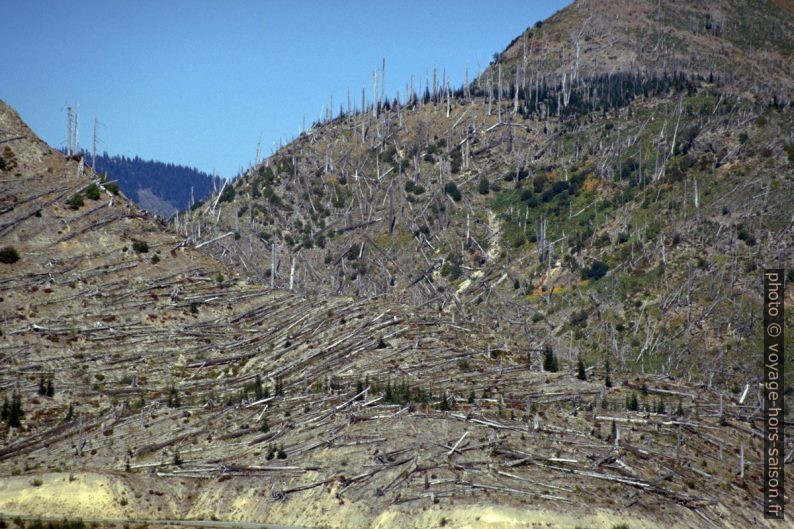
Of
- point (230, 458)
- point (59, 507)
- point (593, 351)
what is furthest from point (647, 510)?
point (593, 351)

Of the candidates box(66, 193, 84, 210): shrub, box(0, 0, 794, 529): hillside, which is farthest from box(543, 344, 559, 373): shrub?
box(66, 193, 84, 210): shrub

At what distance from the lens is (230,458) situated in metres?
83.9

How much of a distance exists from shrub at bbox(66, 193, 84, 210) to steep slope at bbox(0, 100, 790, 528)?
0.52m

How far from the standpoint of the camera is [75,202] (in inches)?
4441

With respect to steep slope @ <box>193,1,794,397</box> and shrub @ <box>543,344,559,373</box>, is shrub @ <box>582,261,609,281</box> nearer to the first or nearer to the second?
steep slope @ <box>193,1,794,397</box>

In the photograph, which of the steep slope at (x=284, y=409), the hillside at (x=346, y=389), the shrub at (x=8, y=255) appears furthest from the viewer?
the shrub at (x=8, y=255)

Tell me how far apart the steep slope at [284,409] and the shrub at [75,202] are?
525 mm

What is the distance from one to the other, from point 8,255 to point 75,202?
34.8 feet

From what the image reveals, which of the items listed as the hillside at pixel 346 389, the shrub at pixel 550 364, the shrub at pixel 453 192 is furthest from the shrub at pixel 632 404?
the shrub at pixel 453 192

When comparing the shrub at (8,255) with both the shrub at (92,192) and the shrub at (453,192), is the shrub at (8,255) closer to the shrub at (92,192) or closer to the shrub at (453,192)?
the shrub at (92,192)

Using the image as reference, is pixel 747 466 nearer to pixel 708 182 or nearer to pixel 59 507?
pixel 59 507

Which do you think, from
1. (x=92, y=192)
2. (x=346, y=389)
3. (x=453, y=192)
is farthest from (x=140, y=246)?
(x=453, y=192)

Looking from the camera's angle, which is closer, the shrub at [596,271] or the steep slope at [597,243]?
the steep slope at [597,243]

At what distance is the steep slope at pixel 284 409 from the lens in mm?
78250
